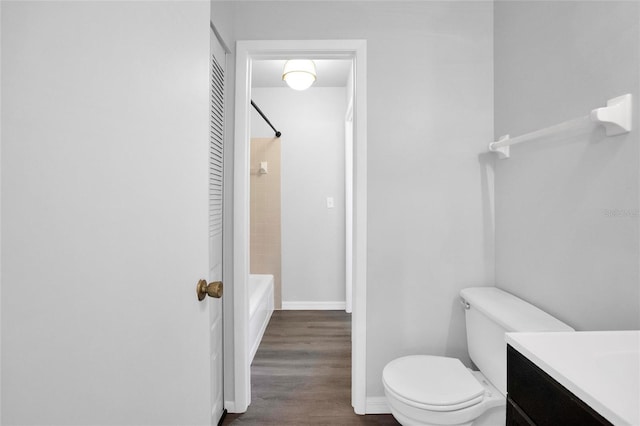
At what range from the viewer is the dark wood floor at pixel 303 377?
1.82 meters

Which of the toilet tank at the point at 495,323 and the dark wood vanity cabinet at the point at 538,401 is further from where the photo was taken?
the toilet tank at the point at 495,323

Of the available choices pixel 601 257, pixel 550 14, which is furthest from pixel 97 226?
pixel 550 14

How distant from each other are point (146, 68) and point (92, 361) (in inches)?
20.7

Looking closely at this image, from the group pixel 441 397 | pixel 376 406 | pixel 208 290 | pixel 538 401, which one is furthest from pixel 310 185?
pixel 538 401

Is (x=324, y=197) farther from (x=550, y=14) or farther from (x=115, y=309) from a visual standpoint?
(x=115, y=309)

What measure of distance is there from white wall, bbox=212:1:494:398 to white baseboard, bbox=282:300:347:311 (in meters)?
1.79

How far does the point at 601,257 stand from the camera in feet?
3.67

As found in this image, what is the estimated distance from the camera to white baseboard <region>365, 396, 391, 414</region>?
1851 millimetres

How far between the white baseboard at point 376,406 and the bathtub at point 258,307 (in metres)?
0.86

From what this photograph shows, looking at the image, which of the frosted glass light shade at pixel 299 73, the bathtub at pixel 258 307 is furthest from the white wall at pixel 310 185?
the frosted glass light shade at pixel 299 73

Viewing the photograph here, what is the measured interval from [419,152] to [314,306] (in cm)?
235

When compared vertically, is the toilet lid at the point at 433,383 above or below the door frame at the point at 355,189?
below

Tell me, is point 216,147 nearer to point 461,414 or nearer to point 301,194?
point 461,414

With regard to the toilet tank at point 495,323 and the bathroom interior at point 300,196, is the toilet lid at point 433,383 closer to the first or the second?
the toilet tank at point 495,323
